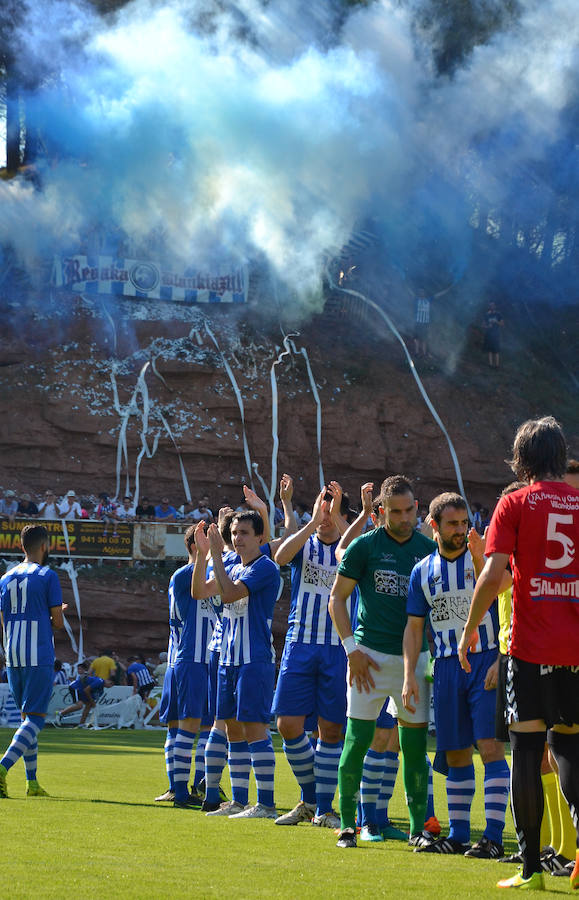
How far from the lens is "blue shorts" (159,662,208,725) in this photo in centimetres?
970

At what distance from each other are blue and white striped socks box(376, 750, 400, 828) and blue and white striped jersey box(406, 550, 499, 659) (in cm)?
123

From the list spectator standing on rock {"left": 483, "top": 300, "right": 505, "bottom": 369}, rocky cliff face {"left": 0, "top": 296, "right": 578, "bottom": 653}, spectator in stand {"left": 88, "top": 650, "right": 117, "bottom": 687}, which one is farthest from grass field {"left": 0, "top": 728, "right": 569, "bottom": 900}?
spectator standing on rock {"left": 483, "top": 300, "right": 505, "bottom": 369}

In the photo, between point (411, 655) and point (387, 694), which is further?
point (387, 694)

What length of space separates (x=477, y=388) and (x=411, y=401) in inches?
134

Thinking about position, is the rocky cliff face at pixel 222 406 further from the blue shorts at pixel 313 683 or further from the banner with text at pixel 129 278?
the blue shorts at pixel 313 683

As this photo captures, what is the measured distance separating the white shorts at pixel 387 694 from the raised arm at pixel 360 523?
2.56ft

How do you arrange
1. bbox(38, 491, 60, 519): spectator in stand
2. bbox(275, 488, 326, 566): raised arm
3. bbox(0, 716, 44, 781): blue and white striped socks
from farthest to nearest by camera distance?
bbox(38, 491, 60, 519): spectator in stand, bbox(0, 716, 44, 781): blue and white striped socks, bbox(275, 488, 326, 566): raised arm

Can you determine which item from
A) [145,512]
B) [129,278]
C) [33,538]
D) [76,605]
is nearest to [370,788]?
[33,538]

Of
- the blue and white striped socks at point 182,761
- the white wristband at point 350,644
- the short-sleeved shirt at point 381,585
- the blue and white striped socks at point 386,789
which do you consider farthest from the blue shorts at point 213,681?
the white wristband at point 350,644

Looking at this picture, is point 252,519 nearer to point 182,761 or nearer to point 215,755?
point 215,755

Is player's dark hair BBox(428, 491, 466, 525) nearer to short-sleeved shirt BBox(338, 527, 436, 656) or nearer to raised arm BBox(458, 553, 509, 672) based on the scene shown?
short-sleeved shirt BBox(338, 527, 436, 656)

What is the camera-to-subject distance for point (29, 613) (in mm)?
9352

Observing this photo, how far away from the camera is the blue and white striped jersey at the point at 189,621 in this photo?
32.2 feet

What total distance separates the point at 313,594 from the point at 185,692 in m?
2.03
